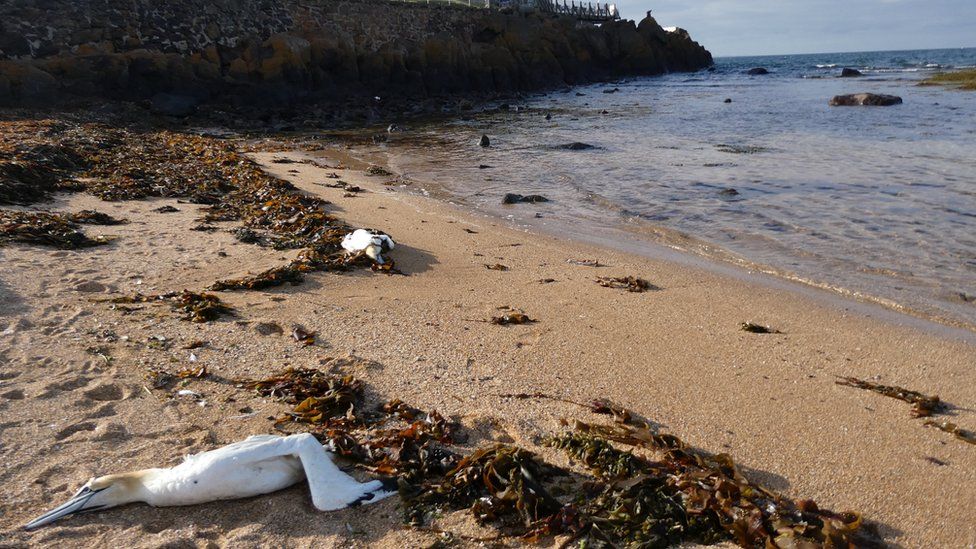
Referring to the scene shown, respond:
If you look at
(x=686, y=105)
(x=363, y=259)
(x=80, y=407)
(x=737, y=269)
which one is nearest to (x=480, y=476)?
(x=80, y=407)

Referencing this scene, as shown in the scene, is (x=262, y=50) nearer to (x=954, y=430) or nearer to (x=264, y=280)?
(x=264, y=280)

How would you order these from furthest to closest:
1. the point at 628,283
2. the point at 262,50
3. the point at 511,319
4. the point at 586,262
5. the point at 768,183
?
the point at 262,50 < the point at 768,183 < the point at 586,262 < the point at 628,283 < the point at 511,319

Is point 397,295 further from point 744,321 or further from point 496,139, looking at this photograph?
point 496,139

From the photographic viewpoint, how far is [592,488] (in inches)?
108

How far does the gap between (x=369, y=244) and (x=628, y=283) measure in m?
2.47

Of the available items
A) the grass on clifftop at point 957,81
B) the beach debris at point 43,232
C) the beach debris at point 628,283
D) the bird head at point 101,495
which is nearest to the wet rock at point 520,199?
the beach debris at point 628,283

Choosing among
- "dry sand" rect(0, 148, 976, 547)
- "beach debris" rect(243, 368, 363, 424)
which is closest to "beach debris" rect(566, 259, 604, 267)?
"dry sand" rect(0, 148, 976, 547)

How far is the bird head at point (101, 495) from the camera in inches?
95.2

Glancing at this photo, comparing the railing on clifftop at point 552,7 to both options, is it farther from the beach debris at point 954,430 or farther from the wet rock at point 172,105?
the beach debris at point 954,430

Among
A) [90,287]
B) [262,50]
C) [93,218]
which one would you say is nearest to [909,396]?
[90,287]

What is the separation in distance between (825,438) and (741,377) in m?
0.71

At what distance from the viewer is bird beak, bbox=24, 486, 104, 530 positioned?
236 cm

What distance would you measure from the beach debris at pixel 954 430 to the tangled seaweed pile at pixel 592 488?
1135 mm

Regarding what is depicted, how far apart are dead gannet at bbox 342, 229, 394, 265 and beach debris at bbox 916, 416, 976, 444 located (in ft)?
14.2
